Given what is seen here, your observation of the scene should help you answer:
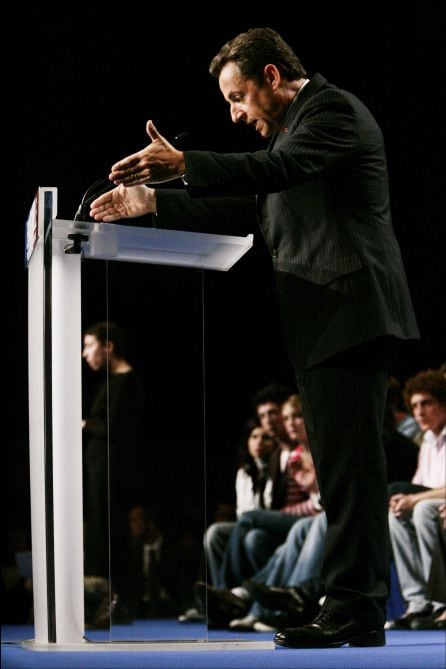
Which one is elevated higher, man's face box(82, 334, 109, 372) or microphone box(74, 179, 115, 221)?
microphone box(74, 179, 115, 221)

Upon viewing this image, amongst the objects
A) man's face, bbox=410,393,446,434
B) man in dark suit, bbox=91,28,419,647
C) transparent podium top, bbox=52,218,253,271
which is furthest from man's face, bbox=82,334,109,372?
man's face, bbox=410,393,446,434

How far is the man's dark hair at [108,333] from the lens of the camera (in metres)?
1.82

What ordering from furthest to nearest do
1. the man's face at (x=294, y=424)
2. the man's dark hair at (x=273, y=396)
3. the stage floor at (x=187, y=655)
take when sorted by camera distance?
the man's dark hair at (x=273, y=396) → the man's face at (x=294, y=424) → the stage floor at (x=187, y=655)

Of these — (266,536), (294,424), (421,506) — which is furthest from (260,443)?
(421,506)

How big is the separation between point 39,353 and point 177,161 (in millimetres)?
439

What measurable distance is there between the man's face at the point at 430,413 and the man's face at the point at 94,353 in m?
2.09

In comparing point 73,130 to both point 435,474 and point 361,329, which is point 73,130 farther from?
point 361,329

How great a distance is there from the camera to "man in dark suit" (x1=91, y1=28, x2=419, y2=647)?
1698 mm

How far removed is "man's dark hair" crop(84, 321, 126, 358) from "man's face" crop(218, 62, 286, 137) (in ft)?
1.58

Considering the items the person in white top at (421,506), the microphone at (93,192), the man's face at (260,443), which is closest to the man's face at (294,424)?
the man's face at (260,443)

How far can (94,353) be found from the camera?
1.82m

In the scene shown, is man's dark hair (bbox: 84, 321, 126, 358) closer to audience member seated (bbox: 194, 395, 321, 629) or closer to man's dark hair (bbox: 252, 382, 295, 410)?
audience member seated (bbox: 194, 395, 321, 629)

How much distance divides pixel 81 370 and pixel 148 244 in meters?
0.27

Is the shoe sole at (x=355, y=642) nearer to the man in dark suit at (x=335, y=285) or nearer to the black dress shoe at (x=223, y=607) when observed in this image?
the man in dark suit at (x=335, y=285)
